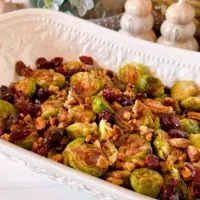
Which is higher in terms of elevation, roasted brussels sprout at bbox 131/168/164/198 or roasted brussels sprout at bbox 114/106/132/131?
roasted brussels sprout at bbox 114/106/132/131

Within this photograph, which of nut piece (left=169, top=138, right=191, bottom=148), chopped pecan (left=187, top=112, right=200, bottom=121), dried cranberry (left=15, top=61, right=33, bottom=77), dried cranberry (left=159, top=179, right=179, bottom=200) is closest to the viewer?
dried cranberry (left=159, top=179, right=179, bottom=200)

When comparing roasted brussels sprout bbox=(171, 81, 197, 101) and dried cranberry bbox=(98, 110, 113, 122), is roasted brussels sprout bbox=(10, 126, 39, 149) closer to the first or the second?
dried cranberry bbox=(98, 110, 113, 122)

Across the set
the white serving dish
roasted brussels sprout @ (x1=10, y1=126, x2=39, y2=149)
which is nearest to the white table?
roasted brussels sprout @ (x1=10, y1=126, x2=39, y2=149)

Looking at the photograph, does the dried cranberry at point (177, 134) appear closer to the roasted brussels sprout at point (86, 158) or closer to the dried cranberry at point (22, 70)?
the roasted brussels sprout at point (86, 158)

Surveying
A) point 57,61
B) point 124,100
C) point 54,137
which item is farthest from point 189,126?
point 57,61

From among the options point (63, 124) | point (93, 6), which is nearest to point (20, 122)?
point (63, 124)

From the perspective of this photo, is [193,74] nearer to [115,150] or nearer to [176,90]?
[176,90]
